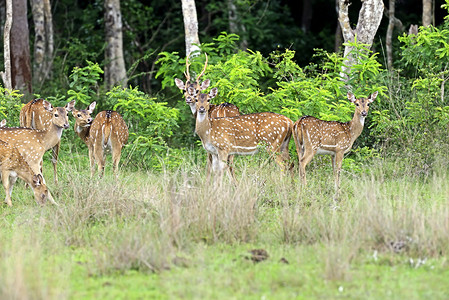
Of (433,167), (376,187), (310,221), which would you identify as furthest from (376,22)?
(310,221)

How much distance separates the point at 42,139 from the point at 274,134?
3.40 m

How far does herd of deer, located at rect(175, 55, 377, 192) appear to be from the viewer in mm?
11508

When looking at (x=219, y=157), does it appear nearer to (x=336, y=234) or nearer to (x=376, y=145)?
(x=376, y=145)

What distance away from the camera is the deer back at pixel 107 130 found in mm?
12227

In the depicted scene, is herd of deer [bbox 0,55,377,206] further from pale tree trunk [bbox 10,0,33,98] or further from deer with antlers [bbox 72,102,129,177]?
pale tree trunk [bbox 10,0,33,98]

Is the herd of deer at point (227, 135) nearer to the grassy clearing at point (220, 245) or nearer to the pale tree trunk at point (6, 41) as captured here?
the grassy clearing at point (220, 245)

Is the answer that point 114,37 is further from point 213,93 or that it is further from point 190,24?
point 213,93

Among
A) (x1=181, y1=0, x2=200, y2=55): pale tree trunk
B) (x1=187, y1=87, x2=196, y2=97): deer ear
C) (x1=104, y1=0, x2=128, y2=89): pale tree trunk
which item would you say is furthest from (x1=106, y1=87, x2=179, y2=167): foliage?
(x1=104, y1=0, x2=128, y2=89): pale tree trunk

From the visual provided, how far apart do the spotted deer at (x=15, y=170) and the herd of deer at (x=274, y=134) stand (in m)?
2.50

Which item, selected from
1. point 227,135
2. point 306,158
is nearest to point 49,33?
point 227,135

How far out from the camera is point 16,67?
56.2ft

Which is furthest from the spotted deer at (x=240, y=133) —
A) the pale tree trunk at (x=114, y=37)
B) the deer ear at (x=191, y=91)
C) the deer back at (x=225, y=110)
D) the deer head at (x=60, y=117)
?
the pale tree trunk at (x=114, y=37)

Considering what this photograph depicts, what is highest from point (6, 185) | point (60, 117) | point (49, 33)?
point (49, 33)

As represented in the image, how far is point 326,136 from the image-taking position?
37.8 ft
